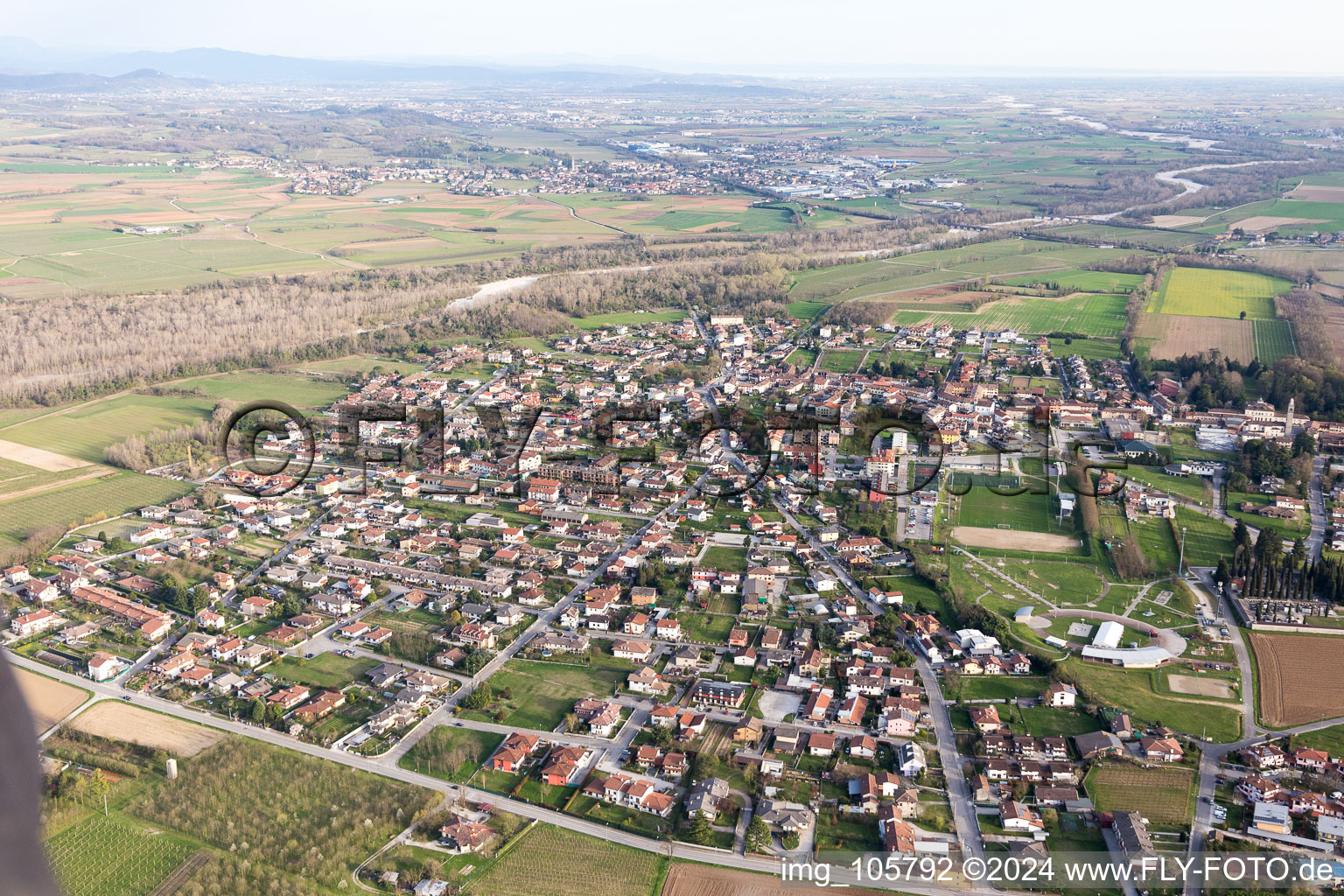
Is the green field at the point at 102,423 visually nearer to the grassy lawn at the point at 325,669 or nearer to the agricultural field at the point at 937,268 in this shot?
the grassy lawn at the point at 325,669

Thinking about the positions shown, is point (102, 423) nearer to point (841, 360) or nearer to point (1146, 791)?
point (841, 360)

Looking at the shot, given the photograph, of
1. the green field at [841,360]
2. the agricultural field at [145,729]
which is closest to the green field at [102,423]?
the agricultural field at [145,729]

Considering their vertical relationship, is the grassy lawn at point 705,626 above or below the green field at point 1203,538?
below

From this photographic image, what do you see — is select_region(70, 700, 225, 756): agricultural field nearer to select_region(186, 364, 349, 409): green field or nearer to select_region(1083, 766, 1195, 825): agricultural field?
select_region(1083, 766, 1195, 825): agricultural field

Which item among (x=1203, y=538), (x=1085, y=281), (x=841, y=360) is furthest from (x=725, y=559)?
(x=1085, y=281)

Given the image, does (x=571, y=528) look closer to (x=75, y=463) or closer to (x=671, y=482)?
(x=671, y=482)

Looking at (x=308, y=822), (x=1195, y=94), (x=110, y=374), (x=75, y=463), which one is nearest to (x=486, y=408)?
(x=75, y=463)

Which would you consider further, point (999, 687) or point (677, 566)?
point (677, 566)
